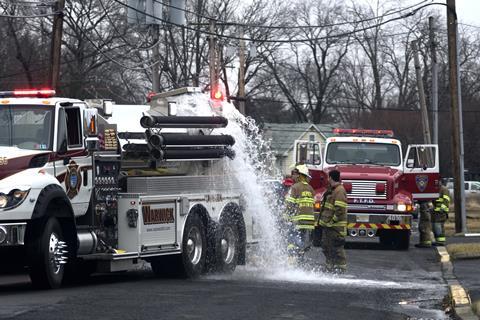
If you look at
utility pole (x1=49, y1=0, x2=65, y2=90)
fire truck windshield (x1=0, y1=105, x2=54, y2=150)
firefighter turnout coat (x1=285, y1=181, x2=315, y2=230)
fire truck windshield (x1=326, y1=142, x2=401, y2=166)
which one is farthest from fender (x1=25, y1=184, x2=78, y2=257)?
fire truck windshield (x1=326, y1=142, x2=401, y2=166)

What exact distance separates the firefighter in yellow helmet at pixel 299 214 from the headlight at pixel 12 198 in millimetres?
6178

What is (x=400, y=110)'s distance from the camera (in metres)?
66.6

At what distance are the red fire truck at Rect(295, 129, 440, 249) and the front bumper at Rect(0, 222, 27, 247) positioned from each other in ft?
40.9

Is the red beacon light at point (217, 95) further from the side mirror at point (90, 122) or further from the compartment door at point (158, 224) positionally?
the side mirror at point (90, 122)

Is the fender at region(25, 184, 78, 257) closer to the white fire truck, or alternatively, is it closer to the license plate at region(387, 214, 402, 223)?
the white fire truck

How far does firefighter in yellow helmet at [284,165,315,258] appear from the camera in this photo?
17.0m

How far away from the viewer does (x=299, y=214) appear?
17.1m

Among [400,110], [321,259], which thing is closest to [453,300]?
[321,259]

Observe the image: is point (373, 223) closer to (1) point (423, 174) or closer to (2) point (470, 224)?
(1) point (423, 174)

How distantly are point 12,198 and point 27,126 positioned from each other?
1.37 metres

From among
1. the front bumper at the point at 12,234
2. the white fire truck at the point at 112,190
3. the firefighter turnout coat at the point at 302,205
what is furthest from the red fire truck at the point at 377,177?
the front bumper at the point at 12,234

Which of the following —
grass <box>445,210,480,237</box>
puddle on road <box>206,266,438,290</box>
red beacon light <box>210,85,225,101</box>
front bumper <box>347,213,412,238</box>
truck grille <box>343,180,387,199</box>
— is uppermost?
red beacon light <box>210,85,225,101</box>

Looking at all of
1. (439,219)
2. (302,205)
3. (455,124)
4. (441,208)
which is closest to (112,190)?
(302,205)

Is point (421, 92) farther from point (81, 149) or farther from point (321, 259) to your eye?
point (81, 149)
